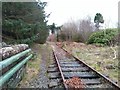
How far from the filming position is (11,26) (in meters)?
12.0

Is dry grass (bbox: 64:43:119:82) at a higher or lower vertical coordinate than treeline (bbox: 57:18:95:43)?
lower

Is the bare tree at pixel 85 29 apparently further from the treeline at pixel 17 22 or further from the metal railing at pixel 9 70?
the metal railing at pixel 9 70

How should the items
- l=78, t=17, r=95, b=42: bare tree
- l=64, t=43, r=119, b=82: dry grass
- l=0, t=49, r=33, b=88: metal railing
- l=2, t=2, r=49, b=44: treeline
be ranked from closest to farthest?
l=0, t=49, r=33, b=88: metal railing
l=64, t=43, r=119, b=82: dry grass
l=2, t=2, r=49, b=44: treeline
l=78, t=17, r=95, b=42: bare tree

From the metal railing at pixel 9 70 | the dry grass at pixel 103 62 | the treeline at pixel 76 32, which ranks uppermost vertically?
the treeline at pixel 76 32

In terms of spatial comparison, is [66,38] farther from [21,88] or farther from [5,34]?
[21,88]

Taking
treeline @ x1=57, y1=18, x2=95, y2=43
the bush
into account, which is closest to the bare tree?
treeline @ x1=57, y1=18, x2=95, y2=43

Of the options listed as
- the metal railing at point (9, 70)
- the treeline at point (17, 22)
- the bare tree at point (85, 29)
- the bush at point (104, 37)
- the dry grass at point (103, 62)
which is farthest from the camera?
the bare tree at point (85, 29)

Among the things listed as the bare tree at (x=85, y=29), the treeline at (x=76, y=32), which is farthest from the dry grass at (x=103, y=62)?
the treeline at (x=76, y=32)

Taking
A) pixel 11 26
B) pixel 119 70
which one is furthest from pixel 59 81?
pixel 11 26

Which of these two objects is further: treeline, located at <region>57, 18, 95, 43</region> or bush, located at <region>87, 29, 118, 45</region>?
treeline, located at <region>57, 18, 95, 43</region>

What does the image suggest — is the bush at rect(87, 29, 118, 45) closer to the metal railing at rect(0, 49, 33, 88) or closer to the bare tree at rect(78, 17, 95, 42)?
the bare tree at rect(78, 17, 95, 42)

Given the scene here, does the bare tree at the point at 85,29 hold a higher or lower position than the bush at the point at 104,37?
higher

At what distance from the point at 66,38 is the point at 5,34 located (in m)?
26.8

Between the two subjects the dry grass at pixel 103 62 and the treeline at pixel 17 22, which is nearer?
the dry grass at pixel 103 62
